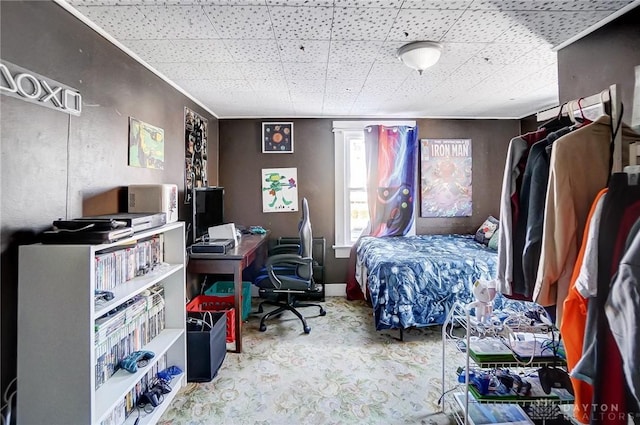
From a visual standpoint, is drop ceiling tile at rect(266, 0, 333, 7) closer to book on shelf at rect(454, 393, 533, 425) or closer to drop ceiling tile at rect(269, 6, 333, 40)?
drop ceiling tile at rect(269, 6, 333, 40)

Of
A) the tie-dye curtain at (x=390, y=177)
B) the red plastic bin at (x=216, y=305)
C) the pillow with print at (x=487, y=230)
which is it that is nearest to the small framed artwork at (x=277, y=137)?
the tie-dye curtain at (x=390, y=177)

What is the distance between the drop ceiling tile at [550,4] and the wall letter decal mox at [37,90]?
2.06m

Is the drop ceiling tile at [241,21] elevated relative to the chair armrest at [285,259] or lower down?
elevated

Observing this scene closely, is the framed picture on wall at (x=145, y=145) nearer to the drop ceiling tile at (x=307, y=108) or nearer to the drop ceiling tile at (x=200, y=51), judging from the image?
the drop ceiling tile at (x=200, y=51)

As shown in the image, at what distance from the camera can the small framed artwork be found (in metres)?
3.95

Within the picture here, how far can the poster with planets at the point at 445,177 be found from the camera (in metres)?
4.01

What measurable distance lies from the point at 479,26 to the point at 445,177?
248 cm

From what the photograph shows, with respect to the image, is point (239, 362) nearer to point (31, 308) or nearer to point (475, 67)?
point (31, 308)

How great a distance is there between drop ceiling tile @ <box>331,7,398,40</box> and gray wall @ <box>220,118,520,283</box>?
7.01ft

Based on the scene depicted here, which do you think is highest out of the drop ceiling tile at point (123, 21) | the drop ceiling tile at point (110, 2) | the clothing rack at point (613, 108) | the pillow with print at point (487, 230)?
the drop ceiling tile at point (123, 21)

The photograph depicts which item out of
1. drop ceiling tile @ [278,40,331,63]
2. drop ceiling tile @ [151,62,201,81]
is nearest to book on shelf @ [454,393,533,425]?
drop ceiling tile @ [278,40,331,63]

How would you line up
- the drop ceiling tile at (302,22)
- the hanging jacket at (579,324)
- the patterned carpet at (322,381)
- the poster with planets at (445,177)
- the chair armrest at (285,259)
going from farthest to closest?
the poster with planets at (445,177) < the chair armrest at (285,259) < the patterned carpet at (322,381) < the drop ceiling tile at (302,22) < the hanging jacket at (579,324)

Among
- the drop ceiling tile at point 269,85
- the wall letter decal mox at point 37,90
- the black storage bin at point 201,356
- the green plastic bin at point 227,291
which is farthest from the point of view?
the green plastic bin at point 227,291

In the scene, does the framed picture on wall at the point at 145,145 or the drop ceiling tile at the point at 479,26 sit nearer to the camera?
the drop ceiling tile at the point at 479,26
